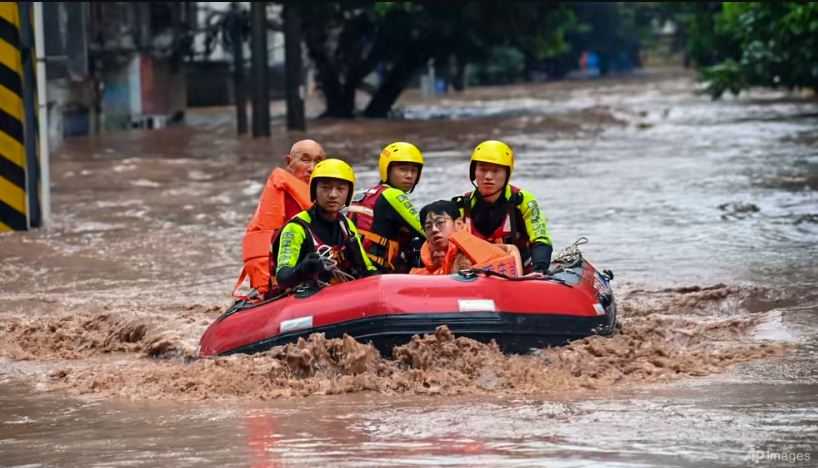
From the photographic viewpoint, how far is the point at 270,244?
1056 centimetres

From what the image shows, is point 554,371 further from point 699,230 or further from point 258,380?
point 699,230

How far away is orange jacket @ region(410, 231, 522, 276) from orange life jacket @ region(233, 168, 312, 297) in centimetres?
117

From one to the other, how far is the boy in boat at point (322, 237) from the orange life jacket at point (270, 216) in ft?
3.11

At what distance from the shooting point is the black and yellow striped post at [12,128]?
16047mm

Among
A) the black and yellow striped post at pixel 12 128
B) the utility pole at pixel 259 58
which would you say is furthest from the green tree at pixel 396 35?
the black and yellow striped post at pixel 12 128

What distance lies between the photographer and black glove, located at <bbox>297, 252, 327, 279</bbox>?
9258mm

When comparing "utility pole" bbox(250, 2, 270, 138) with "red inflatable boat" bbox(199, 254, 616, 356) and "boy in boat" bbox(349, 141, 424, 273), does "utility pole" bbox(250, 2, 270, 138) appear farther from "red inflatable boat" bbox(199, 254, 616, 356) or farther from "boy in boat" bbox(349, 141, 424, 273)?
"red inflatable boat" bbox(199, 254, 616, 356)

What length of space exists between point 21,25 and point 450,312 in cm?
854

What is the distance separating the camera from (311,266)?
30.5 ft

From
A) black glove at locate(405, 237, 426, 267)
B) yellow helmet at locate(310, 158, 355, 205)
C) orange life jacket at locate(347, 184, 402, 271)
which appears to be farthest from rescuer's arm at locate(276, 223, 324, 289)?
black glove at locate(405, 237, 426, 267)

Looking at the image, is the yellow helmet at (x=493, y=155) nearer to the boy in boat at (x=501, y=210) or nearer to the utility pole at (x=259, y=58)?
the boy in boat at (x=501, y=210)

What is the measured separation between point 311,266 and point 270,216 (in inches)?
58.2

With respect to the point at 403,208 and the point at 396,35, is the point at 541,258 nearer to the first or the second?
the point at 403,208

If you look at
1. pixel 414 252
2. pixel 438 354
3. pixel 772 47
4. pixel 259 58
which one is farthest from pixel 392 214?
pixel 772 47
